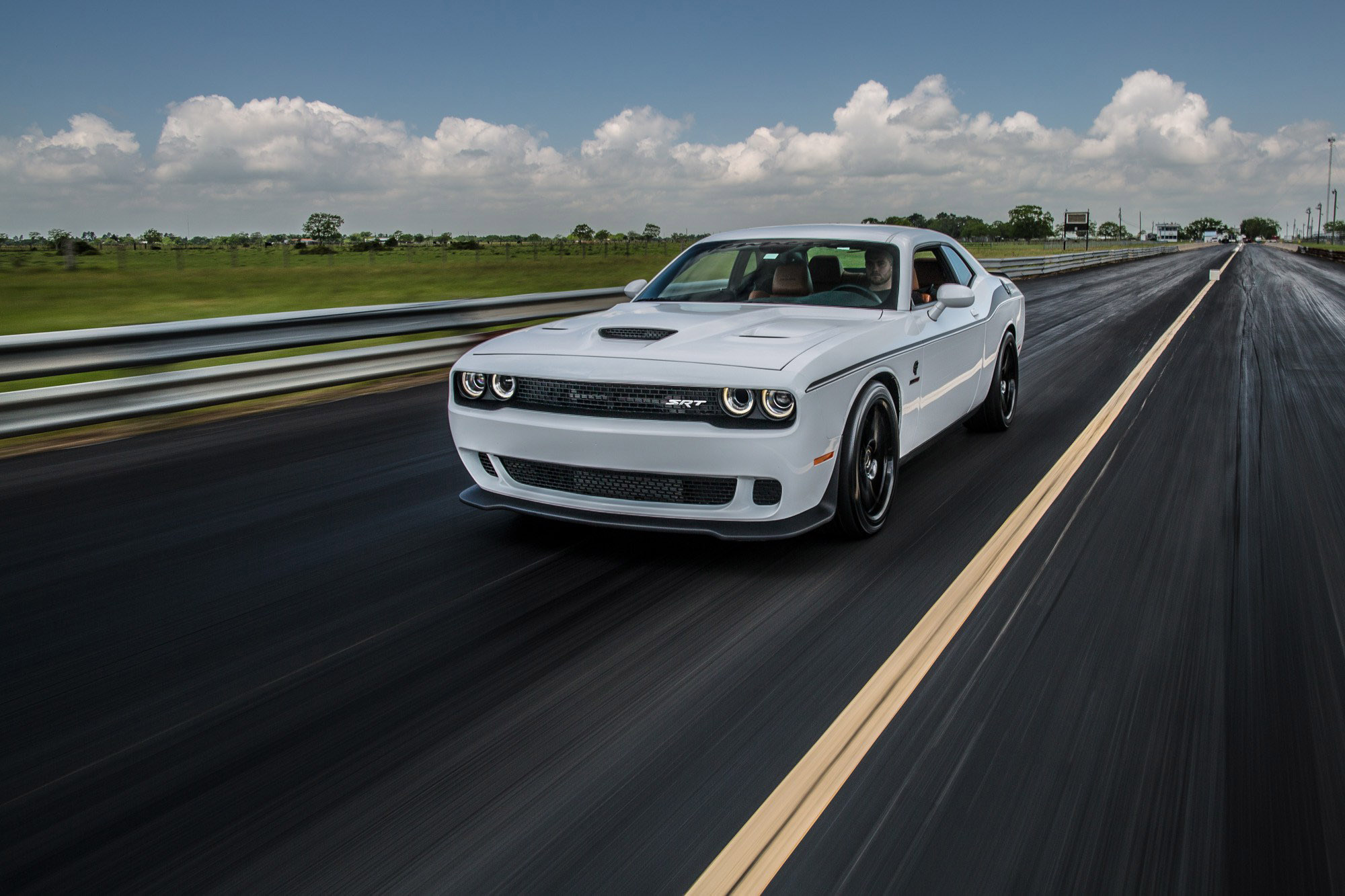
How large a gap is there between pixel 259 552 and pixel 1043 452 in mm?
4932

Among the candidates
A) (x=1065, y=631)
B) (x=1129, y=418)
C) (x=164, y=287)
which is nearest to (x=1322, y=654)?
(x=1065, y=631)

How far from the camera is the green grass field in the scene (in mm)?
20578

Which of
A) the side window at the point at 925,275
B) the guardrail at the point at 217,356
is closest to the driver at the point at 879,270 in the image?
the side window at the point at 925,275

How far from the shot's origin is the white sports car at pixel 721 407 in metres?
4.12

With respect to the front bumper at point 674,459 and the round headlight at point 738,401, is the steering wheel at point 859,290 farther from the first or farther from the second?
the round headlight at point 738,401

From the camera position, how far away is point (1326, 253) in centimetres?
7262

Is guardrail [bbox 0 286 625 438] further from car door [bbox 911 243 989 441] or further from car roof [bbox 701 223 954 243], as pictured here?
car door [bbox 911 243 989 441]

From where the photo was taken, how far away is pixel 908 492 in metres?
5.70

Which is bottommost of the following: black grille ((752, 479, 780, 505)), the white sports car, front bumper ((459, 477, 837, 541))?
front bumper ((459, 477, 837, 541))

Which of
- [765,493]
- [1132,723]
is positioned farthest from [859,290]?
[1132,723]

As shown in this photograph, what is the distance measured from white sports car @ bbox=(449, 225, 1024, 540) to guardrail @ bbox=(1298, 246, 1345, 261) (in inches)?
2795

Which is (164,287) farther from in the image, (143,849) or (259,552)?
(143,849)

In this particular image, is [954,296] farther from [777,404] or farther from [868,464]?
[777,404]

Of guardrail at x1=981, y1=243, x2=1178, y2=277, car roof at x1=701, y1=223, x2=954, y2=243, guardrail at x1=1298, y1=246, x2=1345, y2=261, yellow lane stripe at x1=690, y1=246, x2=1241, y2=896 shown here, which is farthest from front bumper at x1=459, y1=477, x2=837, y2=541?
guardrail at x1=1298, y1=246, x2=1345, y2=261
